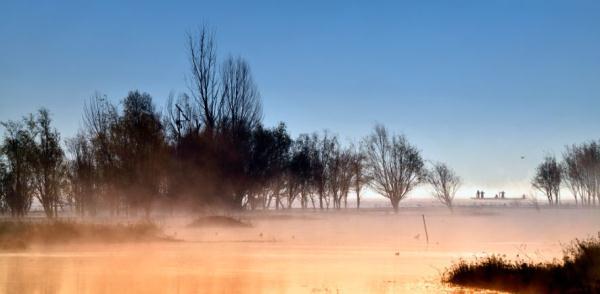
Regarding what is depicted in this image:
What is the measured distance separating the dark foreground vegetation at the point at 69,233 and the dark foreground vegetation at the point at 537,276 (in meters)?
20.1

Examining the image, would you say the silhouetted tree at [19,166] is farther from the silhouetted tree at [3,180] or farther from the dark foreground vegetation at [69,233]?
the dark foreground vegetation at [69,233]

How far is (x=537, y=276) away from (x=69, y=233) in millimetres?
23634

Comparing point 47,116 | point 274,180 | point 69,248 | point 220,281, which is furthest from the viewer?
point 274,180

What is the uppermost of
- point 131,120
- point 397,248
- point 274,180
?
point 131,120

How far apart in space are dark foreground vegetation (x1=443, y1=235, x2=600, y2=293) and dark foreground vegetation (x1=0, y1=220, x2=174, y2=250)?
20.1m

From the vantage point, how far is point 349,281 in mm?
17203

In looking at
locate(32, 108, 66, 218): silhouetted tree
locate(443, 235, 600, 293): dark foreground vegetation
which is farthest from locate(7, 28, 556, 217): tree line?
locate(443, 235, 600, 293): dark foreground vegetation

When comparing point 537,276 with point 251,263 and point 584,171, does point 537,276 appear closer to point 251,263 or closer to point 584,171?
point 251,263

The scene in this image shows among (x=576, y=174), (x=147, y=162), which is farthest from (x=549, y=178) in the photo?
(x=147, y=162)

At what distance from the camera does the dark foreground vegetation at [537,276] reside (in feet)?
48.4

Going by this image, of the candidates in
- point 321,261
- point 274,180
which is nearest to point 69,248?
point 321,261

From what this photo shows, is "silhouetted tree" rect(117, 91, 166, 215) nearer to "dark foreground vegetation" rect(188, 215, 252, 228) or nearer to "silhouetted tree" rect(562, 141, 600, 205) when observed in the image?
"dark foreground vegetation" rect(188, 215, 252, 228)

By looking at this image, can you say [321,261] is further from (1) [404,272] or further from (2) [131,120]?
(2) [131,120]

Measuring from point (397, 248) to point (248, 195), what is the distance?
32.3m
